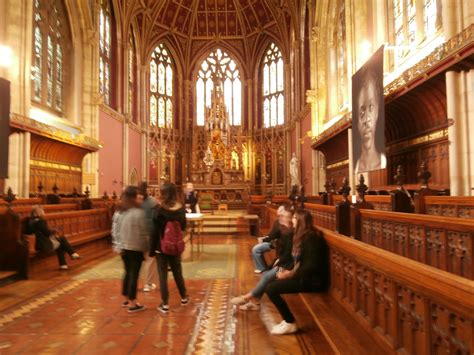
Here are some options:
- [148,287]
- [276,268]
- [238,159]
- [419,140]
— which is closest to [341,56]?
[419,140]

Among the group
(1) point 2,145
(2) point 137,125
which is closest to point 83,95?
(2) point 137,125

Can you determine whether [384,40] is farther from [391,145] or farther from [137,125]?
[137,125]

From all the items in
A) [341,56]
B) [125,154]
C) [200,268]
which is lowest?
[200,268]

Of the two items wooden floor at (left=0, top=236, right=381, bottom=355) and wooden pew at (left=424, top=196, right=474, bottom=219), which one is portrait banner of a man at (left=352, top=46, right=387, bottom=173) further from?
wooden floor at (left=0, top=236, right=381, bottom=355)

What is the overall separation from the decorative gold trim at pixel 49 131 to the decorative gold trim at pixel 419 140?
36.4ft

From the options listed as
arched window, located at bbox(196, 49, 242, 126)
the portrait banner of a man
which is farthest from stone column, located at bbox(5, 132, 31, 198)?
arched window, located at bbox(196, 49, 242, 126)

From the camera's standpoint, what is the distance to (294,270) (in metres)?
3.93

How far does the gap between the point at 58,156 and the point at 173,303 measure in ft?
43.2

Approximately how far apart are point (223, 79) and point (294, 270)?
28.1 m

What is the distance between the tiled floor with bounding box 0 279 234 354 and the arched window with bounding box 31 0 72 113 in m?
13.2

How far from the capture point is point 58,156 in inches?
645

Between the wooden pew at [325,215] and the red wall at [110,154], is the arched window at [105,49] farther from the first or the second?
the wooden pew at [325,215]

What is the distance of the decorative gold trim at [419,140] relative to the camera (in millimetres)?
8852

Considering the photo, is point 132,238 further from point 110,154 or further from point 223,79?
point 223,79
